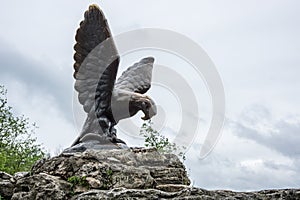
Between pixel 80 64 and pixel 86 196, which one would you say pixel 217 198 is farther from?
pixel 80 64

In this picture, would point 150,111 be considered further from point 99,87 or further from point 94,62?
point 94,62

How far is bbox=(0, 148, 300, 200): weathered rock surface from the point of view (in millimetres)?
5934

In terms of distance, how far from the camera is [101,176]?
6.23m

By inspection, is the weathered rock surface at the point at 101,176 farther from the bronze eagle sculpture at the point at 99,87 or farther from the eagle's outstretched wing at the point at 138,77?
the eagle's outstretched wing at the point at 138,77

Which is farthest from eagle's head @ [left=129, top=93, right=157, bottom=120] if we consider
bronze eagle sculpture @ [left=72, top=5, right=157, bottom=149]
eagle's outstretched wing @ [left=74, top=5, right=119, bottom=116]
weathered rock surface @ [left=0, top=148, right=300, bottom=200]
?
weathered rock surface @ [left=0, top=148, right=300, bottom=200]

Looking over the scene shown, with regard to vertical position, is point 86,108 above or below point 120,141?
above

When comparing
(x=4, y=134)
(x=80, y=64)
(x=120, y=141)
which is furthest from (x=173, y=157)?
(x=4, y=134)

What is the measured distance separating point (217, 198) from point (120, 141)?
3.21m

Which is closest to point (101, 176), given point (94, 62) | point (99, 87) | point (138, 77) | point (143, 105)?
point (143, 105)

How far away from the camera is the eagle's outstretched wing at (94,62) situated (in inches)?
303

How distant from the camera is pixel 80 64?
8320mm

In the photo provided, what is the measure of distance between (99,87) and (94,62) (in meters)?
0.43

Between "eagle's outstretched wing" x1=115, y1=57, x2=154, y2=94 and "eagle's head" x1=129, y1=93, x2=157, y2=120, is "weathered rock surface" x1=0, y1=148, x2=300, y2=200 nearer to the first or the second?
"eagle's head" x1=129, y1=93, x2=157, y2=120

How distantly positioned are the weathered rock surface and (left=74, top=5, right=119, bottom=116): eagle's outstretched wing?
1420 mm
